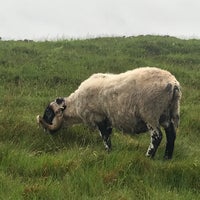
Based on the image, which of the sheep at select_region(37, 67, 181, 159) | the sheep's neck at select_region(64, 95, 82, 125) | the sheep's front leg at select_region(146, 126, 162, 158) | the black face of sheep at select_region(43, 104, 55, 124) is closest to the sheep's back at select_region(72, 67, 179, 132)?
the sheep at select_region(37, 67, 181, 159)

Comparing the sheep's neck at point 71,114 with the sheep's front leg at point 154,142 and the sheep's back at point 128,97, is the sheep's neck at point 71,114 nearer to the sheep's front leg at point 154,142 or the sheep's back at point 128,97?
the sheep's back at point 128,97

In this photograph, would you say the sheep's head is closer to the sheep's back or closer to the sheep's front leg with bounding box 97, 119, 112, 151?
the sheep's back

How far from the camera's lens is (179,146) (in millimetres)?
10180

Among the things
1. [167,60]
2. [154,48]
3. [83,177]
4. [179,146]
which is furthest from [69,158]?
[154,48]

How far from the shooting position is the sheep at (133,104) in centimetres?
899

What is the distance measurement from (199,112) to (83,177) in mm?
6250

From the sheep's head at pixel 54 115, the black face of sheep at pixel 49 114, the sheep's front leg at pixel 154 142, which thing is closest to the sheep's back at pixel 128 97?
the sheep's front leg at pixel 154 142

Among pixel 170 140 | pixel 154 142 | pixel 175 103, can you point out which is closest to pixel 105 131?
pixel 154 142

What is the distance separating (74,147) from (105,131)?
113 centimetres

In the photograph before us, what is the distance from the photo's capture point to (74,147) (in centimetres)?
942

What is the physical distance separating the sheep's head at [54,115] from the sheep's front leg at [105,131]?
1181 mm

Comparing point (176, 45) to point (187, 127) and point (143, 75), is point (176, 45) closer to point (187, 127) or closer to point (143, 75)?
point (187, 127)

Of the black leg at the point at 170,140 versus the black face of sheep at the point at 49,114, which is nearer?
the black leg at the point at 170,140

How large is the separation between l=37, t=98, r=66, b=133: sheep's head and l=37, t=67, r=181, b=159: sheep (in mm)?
35
